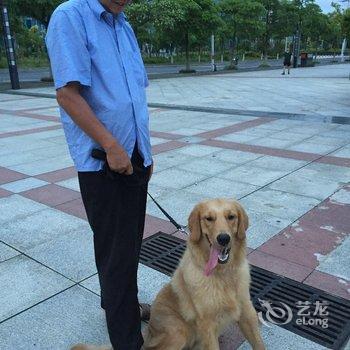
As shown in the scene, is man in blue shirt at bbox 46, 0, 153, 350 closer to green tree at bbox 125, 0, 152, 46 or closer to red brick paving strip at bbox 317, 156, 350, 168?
red brick paving strip at bbox 317, 156, 350, 168

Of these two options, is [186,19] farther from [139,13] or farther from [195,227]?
[195,227]

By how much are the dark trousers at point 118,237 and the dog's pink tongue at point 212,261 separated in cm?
41

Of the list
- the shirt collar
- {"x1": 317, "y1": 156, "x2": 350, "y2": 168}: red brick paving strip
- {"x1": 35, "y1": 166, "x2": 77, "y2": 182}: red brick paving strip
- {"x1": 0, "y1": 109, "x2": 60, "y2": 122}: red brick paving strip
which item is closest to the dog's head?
the shirt collar

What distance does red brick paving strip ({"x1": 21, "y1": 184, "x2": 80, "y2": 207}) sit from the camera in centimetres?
545

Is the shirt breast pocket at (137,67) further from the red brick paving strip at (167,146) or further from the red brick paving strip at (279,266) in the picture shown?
the red brick paving strip at (167,146)

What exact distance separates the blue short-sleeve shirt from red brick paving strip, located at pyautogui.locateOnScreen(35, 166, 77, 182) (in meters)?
4.30

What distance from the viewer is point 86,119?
198 cm

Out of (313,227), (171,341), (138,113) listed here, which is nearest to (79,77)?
(138,113)

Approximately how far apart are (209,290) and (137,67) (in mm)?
1283

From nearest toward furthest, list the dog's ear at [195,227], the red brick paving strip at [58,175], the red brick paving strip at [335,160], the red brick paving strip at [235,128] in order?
the dog's ear at [195,227] < the red brick paving strip at [58,175] < the red brick paving strip at [335,160] < the red brick paving strip at [235,128]

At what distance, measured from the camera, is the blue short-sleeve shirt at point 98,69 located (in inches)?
76.7

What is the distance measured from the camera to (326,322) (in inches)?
119

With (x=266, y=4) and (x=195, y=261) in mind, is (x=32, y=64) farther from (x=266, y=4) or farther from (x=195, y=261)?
(x=195, y=261)

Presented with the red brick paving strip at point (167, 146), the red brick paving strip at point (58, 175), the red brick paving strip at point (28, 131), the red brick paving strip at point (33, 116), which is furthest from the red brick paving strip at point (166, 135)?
the red brick paving strip at point (33, 116)
